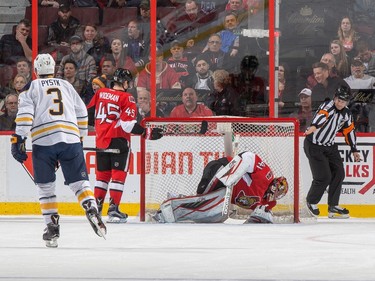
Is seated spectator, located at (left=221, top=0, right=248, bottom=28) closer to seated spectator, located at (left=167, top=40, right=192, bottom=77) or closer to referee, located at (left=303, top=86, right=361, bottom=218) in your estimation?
seated spectator, located at (left=167, top=40, right=192, bottom=77)

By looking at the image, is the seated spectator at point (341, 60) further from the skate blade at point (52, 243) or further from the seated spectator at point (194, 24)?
the skate blade at point (52, 243)

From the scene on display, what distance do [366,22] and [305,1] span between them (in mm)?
645

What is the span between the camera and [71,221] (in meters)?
11.3

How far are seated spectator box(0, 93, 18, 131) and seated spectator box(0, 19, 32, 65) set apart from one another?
355 millimetres

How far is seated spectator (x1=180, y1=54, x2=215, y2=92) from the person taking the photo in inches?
476

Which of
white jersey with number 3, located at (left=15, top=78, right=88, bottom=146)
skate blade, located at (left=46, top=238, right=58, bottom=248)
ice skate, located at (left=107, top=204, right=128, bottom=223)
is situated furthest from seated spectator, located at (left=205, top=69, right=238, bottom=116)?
skate blade, located at (left=46, top=238, right=58, bottom=248)

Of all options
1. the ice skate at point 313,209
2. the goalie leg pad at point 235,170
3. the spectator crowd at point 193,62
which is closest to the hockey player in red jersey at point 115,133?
the goalie leg pad at point 235,170

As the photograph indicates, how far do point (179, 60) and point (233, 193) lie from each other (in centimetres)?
185

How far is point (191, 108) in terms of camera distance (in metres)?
12.1

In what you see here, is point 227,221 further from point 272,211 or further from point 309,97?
point 309,97

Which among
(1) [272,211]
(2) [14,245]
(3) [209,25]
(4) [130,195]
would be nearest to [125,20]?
(3) [209,25]

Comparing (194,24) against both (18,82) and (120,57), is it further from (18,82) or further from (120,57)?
(18,82)

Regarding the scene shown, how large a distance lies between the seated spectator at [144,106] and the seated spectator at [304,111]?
1.34m

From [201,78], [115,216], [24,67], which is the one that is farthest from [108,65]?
[115,216]
